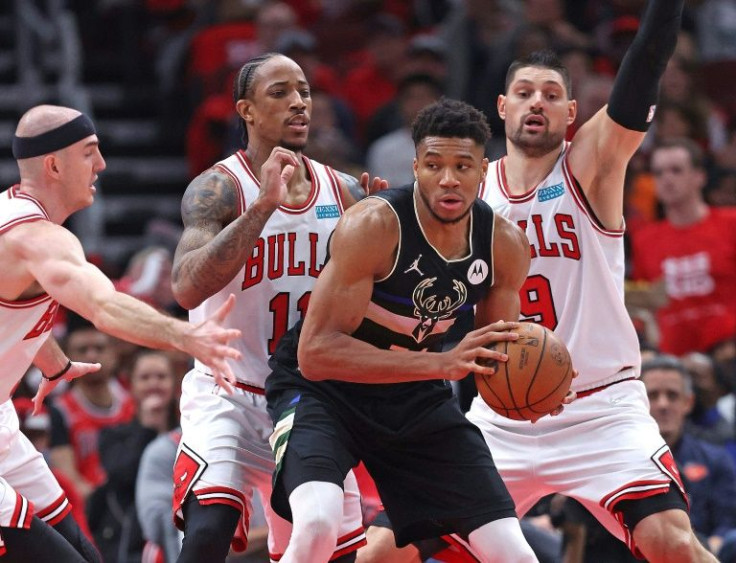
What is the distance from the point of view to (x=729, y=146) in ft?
43.6

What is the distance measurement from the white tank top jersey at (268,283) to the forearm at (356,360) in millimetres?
792

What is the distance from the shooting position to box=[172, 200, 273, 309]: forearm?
634 centimetres

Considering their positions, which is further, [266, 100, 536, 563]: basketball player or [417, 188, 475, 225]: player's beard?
[417, 188, 475, 225]: player's beard

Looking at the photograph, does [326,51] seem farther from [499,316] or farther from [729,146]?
[499,316]

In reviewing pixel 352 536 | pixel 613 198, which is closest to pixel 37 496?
Result: pixel 352 536

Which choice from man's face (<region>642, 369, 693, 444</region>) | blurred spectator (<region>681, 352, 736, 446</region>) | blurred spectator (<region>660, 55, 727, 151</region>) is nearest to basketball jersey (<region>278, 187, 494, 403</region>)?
man's face (<region>642, 369, 693, 444</region>)

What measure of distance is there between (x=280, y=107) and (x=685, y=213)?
17.2 ft

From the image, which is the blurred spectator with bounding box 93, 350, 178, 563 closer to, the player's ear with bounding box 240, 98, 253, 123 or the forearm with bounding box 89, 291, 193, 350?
the player's ear with bounding box 240, 98, 253, 123

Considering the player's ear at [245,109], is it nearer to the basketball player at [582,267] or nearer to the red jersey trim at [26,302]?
the basketball player at [582,267]

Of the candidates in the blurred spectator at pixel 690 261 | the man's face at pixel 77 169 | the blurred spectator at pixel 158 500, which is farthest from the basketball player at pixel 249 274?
the blurred spectator at pixel 690 261

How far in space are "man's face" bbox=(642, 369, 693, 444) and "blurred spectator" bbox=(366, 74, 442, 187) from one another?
3911 mm

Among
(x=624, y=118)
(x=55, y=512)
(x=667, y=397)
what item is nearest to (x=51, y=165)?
(x=55, y=512)

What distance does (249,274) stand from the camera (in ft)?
22.4

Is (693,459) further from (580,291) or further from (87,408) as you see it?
(87,408)
